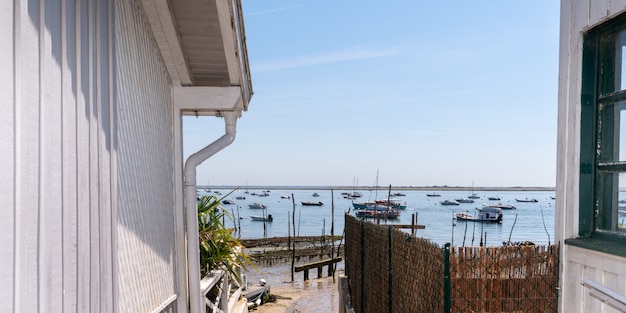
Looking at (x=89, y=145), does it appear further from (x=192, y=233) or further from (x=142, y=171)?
(x=192, y=233)

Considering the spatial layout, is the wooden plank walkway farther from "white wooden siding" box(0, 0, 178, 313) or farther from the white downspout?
"white wooden siding" box(0, 0, 178, 313)

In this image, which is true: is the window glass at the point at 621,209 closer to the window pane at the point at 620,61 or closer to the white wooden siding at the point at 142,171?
the window pane at the point at 620,61

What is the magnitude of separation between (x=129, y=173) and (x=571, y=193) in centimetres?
310

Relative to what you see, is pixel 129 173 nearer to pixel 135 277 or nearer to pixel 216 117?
pixel 135 277

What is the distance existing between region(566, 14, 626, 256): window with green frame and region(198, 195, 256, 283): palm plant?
399 cm

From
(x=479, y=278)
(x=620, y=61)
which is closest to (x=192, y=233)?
(x=479, y=278)

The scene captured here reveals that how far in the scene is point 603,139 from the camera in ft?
10.5

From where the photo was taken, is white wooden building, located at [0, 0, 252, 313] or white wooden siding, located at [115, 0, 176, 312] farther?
white wooden siding, located at [115, 0, 176, 312]

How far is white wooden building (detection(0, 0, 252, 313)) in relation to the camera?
58.4 inches

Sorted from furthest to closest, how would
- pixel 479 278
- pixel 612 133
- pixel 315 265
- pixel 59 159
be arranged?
1. pixel 315 265
2. pixel 479 278
3. pixel 612 133
4. pixel 59 159

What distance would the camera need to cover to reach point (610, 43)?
3113 mm

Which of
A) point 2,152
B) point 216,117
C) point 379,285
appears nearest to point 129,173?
point 2,152

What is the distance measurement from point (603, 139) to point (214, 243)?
4.29 meters

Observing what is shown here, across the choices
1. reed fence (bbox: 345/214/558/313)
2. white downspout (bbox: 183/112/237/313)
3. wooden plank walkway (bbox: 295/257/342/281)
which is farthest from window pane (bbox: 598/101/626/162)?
wooden plank walkway (bbox: 295/257/342/281)
